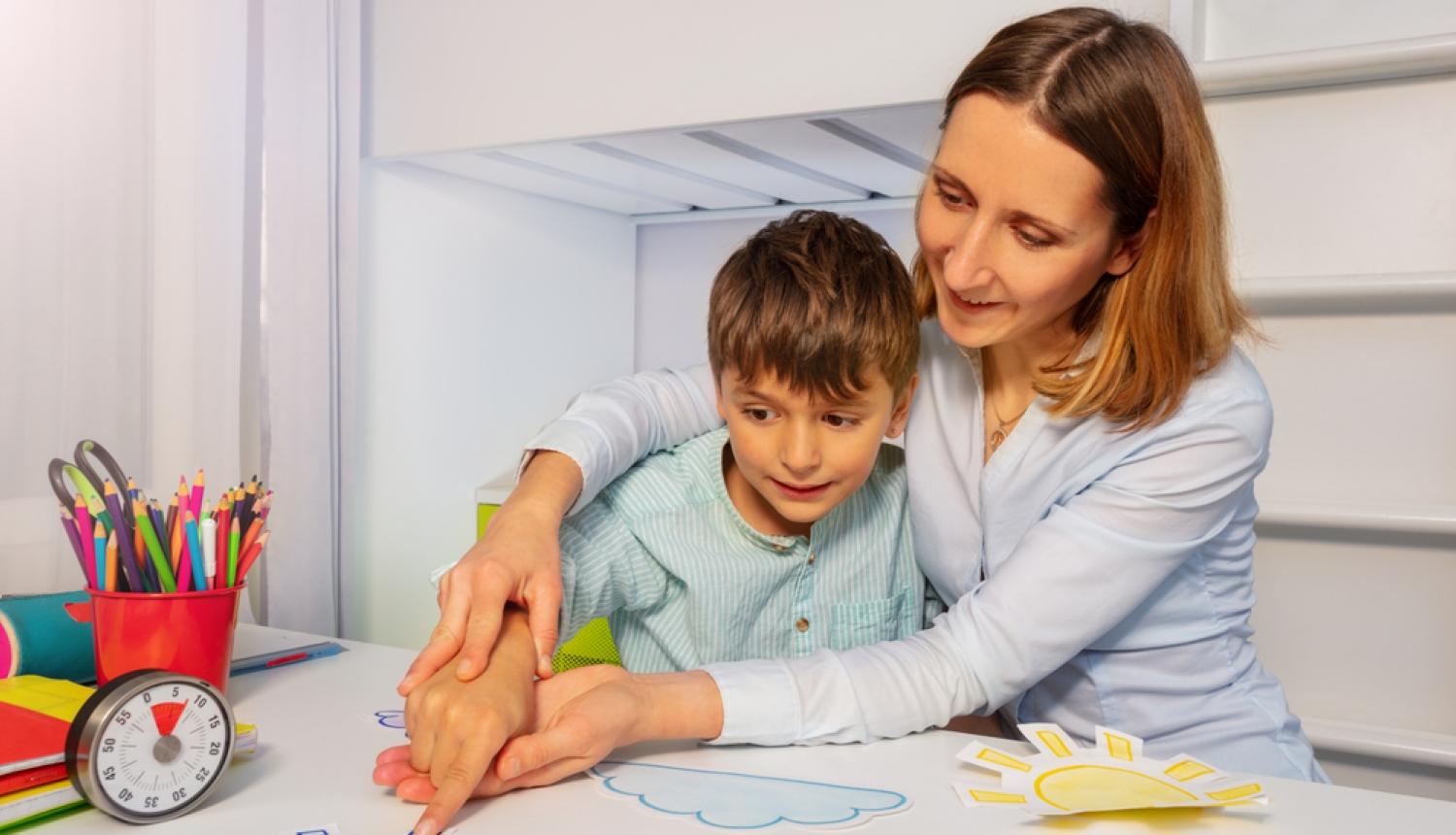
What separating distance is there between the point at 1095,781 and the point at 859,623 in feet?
1.23

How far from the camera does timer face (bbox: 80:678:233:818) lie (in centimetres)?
61

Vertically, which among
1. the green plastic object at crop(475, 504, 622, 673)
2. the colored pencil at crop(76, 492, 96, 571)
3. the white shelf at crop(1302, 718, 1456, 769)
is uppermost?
the colored pencil at crop(76, 492, 96, 571)

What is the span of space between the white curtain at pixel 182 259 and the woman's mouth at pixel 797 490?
937 millimetres

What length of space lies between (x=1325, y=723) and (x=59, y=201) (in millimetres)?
1631

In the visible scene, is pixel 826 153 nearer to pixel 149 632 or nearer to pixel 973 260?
pixel 973 260

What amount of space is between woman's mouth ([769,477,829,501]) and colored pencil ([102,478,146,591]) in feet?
1.67

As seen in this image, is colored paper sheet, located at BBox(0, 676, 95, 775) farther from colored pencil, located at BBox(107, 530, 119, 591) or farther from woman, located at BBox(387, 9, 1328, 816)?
woman, located at BBox(387, 9, 1328, 816)

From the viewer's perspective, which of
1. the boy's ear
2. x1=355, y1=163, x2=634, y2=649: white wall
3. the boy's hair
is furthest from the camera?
x1=355, y1=163, x2=634, y2=649: white wall

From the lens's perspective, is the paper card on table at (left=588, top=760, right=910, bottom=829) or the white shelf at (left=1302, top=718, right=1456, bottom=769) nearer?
the paper card on table at (left=588, top=760, right=910, bottom=829)

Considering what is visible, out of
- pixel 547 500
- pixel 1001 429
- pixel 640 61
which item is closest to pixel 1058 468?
pixel 1001 429

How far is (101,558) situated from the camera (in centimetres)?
81

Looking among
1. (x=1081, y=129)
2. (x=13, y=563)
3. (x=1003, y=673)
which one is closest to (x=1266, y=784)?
(x=1003, y=673)

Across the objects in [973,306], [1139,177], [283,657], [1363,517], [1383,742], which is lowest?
[1383,742]

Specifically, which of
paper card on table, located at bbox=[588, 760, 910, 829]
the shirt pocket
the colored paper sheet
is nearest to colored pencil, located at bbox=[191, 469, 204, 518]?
the colored paper sheet
